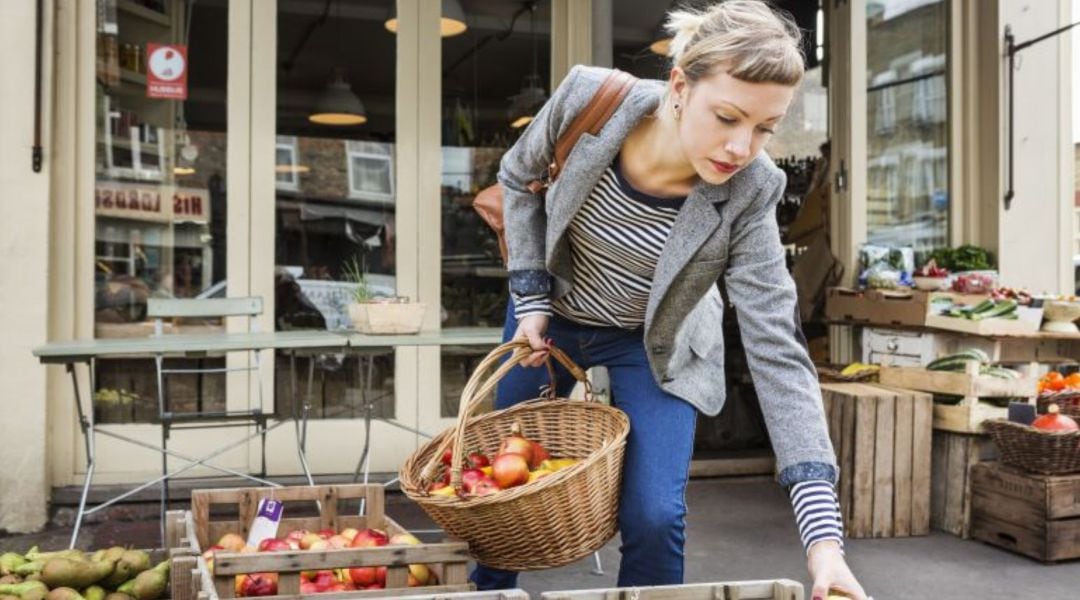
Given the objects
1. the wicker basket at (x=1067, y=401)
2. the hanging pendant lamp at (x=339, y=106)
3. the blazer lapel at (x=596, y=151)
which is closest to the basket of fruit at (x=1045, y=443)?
the wicker basket at (x=1067, y=401)

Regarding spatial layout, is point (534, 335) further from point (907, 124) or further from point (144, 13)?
point (907, 124)

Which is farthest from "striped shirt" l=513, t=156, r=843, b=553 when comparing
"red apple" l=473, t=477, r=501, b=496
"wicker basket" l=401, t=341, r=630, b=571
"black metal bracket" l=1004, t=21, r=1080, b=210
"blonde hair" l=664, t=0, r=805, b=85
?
"black metal bracket" l=1004, t=21, r=1080, b=210

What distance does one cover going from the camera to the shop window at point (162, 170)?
5.71 meters

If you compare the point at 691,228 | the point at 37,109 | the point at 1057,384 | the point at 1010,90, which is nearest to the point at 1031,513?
the point at 1057,384

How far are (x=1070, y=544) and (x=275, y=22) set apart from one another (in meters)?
4.88

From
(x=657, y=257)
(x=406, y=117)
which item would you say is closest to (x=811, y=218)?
(x=406, y=117)

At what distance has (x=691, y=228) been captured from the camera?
7.34 feet

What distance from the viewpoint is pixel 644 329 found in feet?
8.04

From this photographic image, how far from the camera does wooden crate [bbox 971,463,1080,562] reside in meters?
4.68

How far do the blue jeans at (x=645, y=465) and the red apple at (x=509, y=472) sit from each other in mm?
224

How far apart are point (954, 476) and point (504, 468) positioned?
3.68 m

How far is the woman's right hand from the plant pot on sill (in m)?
2.22

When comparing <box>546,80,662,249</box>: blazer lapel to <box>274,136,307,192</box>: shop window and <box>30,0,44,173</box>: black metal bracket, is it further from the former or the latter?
<box>274,136,307,192</box>: shop window

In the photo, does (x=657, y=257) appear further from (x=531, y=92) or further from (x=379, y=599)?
(x=531, y=92)
